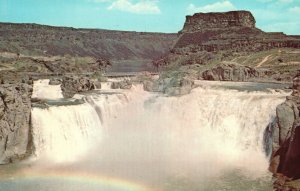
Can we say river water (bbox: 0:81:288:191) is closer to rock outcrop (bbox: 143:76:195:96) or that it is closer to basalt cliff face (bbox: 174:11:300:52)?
rock outcrop (bbox: 143:76:195:96)

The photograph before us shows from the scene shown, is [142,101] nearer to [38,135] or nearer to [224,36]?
[38,135]

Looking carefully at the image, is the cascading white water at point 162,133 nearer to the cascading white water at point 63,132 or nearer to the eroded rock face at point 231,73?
the cascading white water at point 63,132

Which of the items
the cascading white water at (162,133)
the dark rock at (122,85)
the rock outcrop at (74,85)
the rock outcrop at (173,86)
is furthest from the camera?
the dark rock at (122,85)

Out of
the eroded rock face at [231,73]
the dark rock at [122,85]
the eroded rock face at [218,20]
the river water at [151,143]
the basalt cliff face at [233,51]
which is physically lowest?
the river water at [151,143]

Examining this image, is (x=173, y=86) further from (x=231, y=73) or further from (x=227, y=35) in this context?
(x=227, y=35)

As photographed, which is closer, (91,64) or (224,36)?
(224,36)

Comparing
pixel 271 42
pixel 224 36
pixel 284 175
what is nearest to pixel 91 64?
pixel 224 36

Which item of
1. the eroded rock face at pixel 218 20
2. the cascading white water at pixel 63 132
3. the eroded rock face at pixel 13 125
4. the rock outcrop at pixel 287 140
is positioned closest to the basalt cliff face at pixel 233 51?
the eroded rock face at pixel 218 20

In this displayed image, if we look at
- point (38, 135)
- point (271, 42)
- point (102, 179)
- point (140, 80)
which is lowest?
point (102, 179)

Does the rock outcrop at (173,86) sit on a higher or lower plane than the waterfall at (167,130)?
higher
